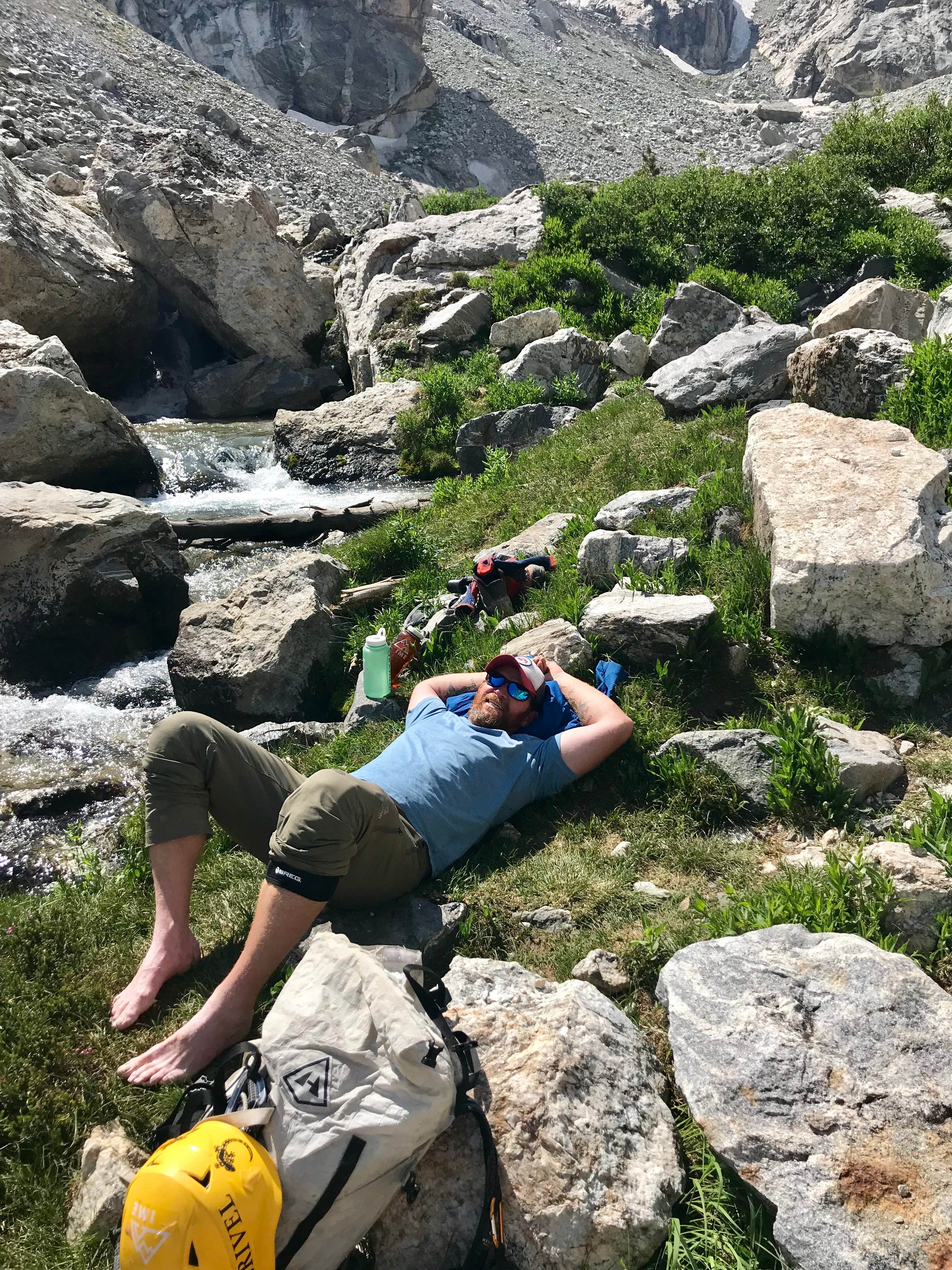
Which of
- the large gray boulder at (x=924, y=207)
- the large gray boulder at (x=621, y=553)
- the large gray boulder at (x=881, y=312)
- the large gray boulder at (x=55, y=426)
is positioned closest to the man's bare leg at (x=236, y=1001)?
the large gray boulder at (x=621, y=553)

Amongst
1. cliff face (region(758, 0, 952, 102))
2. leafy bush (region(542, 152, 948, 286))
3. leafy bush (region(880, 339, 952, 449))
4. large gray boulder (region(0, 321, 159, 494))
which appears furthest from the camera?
cliff face (region(758, 0, 952, 102))

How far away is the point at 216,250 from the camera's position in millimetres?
19516

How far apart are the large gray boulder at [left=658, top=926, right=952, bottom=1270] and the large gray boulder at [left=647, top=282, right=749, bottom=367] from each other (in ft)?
35.4

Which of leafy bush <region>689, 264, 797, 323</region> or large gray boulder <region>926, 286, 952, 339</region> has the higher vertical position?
large gray boulder <region>926, 286, 952, 339</region>

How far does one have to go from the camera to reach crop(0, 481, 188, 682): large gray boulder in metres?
8.72

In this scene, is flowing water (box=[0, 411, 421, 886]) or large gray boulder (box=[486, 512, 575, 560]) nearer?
flowing water (box=[0, 411, 421, 886])

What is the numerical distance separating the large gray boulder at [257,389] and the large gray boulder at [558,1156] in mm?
17820

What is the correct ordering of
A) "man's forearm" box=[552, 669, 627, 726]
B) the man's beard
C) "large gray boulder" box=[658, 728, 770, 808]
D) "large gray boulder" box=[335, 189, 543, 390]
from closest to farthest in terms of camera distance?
1. "large gray boulder" box=[658, 728, 770, 808]
2. the man's beard
3. "man's forearm" box=[552, 669, 627, 726]
4. "large gray boulder" box=[335, 189, 543, 390]

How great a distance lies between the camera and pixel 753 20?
117 m

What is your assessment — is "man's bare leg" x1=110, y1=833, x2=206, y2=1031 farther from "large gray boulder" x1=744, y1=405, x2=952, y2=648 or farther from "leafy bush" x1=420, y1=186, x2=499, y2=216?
"leafy bush" x1=420, y1=186, x2=499, y2=216

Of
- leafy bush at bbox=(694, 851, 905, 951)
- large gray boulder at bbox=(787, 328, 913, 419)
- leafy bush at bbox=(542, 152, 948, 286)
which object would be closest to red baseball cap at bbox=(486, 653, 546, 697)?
leafy bush at bbox=(694, 851, 905, 951)

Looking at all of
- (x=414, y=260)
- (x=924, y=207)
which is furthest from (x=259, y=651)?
(x=924, y=207)

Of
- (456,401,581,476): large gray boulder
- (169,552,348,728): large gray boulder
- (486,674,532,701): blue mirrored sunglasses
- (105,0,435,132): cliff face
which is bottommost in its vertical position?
(169,552,348,728): large gray boulder

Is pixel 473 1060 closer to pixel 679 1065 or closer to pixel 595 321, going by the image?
pixel 679 1065
